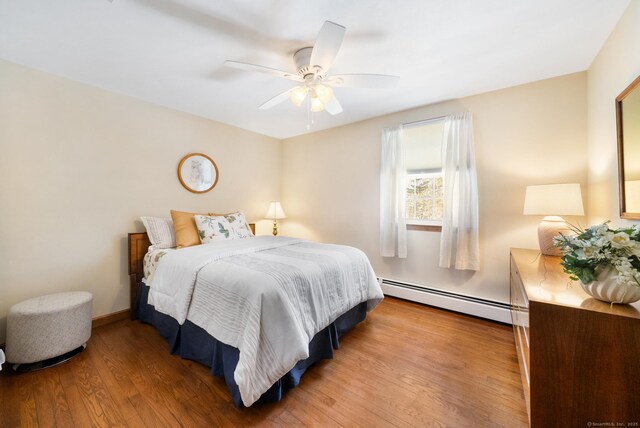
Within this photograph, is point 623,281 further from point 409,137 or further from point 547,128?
point 409,137

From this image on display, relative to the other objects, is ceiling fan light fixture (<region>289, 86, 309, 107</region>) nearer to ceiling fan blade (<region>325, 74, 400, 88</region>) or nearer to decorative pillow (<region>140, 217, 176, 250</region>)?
ceiling fan blade (<region>325, 74, 400, 88</region>)

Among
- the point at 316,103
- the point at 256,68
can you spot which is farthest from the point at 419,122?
the point at 256,68

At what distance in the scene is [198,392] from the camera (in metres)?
1.56

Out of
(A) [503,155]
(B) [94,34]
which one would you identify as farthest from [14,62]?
(A) [503,155]

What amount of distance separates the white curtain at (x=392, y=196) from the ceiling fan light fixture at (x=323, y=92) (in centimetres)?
136

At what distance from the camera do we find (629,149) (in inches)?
54.6

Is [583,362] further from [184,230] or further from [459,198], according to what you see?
[184,230]

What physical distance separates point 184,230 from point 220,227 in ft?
1.23

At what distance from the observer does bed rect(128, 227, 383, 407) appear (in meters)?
1.39

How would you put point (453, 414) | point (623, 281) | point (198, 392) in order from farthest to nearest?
1. point (198, 392)
2. point (453, 414)
3. point (623, 281)

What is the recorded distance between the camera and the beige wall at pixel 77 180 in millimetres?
2047

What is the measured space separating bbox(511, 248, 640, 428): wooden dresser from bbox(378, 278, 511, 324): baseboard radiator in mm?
1561

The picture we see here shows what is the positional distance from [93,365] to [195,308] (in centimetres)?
96

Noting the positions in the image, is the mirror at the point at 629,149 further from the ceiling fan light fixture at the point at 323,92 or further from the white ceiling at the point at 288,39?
the ceiling fan light fixture at the point at 323,92
